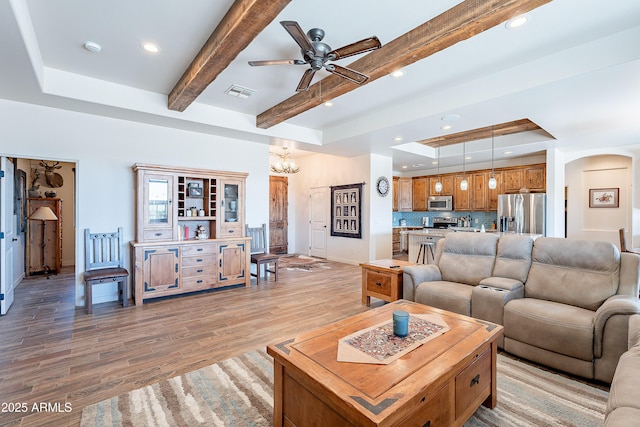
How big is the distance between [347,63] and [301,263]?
203 inches

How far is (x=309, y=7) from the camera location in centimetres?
242

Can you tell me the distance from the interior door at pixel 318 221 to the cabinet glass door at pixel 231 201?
3.37 m

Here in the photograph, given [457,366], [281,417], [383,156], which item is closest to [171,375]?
[281,417]

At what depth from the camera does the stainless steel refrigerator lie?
252 inches

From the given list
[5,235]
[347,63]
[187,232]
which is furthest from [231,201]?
[347,63]

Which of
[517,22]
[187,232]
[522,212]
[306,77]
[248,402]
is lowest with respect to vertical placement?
[248,402]

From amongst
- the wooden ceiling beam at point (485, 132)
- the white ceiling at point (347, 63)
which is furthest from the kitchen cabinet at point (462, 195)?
the white ceiling at point (347, 63)

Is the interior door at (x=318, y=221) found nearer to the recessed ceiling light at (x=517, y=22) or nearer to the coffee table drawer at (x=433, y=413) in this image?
the recessed ceiling light at (x=517, y=22)

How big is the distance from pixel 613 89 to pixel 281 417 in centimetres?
457

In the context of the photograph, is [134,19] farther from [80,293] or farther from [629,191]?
[629,191]

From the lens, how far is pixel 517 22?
248 centimetres

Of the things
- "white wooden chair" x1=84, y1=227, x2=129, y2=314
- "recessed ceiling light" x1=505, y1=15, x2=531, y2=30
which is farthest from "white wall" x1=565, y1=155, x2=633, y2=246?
"white wooden chair" x1=84, y1=227, x2=129, y2=314

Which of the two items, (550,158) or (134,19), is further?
(550,158)

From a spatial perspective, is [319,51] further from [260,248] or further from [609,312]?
[260,248]
